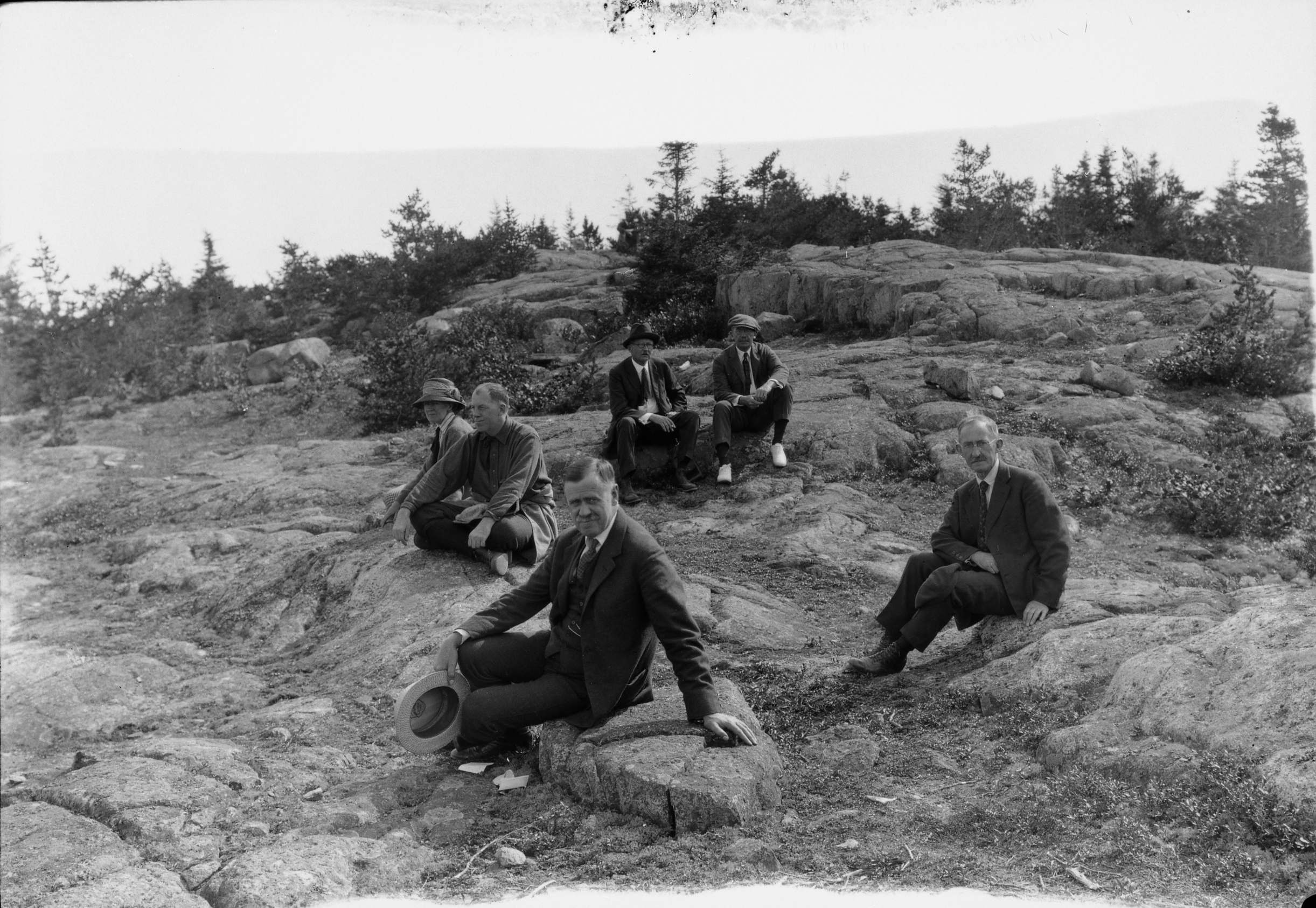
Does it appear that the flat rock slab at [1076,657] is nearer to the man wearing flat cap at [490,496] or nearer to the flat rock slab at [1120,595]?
the flat rock slab at [1120,595]

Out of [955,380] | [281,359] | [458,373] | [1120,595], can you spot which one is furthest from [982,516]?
[281,359]

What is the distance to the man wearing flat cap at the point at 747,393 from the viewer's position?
1014 cm

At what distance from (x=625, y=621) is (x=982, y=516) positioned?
2329 mm

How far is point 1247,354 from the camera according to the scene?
1097 cm

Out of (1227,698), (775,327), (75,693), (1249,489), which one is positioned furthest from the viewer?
(775,327)

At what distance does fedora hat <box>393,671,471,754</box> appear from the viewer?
473 centimetres

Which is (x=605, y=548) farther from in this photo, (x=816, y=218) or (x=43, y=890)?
(x=816, y=218)

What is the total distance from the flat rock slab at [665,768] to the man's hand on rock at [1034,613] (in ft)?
5.80

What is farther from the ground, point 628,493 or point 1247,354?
point 1247,354

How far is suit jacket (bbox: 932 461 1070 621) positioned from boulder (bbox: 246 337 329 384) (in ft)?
52.2

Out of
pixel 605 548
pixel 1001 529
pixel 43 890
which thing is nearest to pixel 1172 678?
pixel 1001 529

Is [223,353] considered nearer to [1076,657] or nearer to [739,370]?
[739,370]

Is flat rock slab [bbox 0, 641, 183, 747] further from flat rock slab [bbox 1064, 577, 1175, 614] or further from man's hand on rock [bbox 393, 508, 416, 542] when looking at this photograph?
flat rock slab [bbox 1064, 577, 1175, 614]

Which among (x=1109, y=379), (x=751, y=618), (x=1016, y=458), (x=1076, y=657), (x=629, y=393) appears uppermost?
(x=629, y=393)
